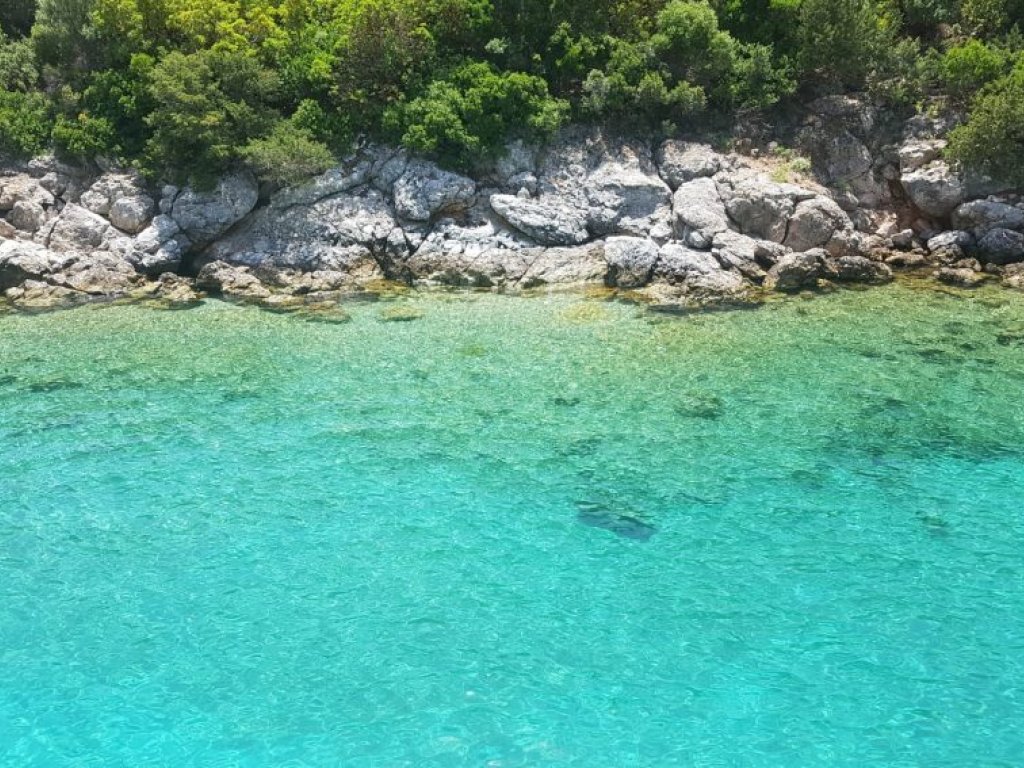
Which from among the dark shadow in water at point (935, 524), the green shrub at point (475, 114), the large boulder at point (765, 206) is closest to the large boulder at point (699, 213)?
the large boulder at point (765, 206)

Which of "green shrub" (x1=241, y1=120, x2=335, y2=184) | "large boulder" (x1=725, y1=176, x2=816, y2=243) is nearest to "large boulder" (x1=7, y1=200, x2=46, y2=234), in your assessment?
"green shrub" (x1=241, y1=120, x2=335, y2=184)

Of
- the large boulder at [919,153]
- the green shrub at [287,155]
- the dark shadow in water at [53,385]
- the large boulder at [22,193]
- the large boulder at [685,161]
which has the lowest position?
Answer: the dark shadow in water at [53,385]

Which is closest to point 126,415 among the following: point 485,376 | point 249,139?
point 485,376

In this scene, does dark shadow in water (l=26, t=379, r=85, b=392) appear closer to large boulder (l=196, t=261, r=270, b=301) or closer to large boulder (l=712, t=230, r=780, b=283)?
large boulder (l=196, t=261, r=270, b=301)

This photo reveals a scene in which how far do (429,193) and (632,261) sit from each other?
8307 millimetres

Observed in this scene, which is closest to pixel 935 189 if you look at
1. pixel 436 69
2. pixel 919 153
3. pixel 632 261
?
pixel 919 153

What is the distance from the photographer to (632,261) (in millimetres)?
28516

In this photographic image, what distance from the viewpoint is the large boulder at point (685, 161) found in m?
31.8

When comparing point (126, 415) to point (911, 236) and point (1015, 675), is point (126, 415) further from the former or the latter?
point (911, 236)

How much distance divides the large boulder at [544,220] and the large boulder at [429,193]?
130cm

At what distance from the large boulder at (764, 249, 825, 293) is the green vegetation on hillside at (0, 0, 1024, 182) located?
28.2 feet

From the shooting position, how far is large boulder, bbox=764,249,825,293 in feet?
90.7

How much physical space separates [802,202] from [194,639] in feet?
84.2

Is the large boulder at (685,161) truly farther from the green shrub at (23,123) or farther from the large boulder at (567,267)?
the green shrub at (23,123)
